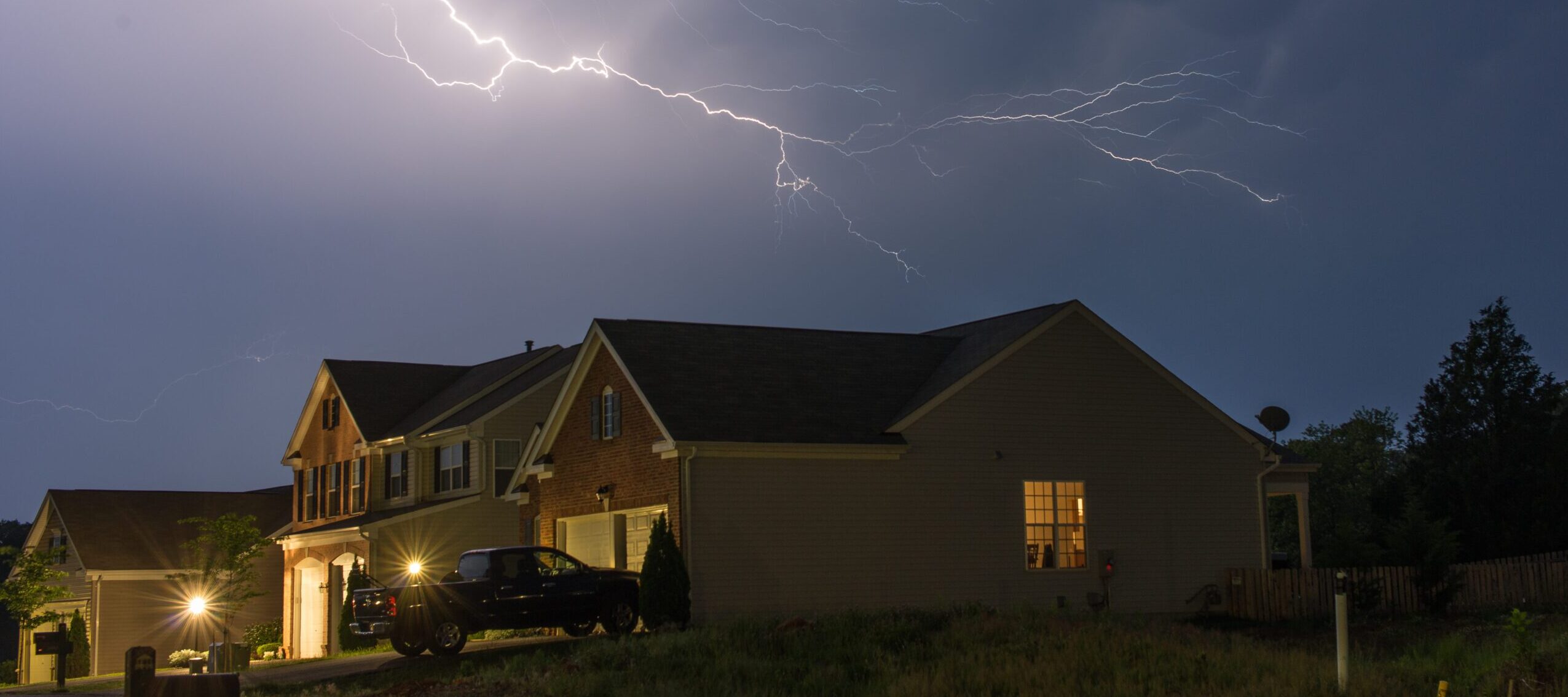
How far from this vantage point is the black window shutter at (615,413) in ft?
97.7

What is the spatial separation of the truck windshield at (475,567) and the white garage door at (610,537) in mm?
3513

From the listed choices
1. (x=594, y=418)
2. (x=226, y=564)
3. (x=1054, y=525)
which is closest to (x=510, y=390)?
(x=226, y=564)

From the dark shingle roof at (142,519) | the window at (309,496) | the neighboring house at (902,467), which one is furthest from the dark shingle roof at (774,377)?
the dark shingle roof at (142,519)

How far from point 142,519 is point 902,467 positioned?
32.3 m

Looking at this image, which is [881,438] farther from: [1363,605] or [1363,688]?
[1363,688]

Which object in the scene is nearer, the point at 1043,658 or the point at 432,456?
the point at 1043,658

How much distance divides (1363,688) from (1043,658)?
4160mm

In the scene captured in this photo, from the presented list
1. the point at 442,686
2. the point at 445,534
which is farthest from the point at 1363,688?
the point at 445,534

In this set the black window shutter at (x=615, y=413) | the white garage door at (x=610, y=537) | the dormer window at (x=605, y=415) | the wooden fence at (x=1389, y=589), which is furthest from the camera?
the dormer window at (x=605, y=415)

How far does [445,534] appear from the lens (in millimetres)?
37688

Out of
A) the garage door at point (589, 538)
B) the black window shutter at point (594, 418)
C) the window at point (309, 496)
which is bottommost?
the garage door at point (589, 538)

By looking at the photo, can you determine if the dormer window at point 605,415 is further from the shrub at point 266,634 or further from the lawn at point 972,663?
the shrub at point 266,634

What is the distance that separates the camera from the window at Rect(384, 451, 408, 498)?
41.6 meters

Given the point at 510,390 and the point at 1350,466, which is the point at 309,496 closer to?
the point at 510,390
